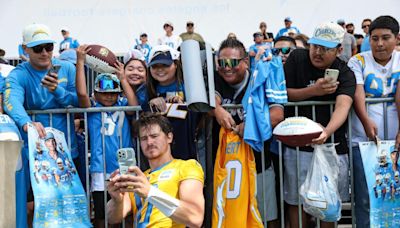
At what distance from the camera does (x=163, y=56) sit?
527 centimetres

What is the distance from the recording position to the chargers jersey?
5016 mm

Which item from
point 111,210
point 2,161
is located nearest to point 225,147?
point 111,210

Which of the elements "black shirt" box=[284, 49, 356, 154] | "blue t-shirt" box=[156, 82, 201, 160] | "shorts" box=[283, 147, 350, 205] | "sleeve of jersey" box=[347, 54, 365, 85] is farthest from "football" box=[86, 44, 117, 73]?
"sleeve of jersey" box=[347, 54, 365, 85]

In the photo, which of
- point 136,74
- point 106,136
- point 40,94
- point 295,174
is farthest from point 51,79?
point 295,174

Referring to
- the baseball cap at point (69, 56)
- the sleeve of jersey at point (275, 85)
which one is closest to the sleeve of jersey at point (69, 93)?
the sleeve of jersey at point (275, 85)

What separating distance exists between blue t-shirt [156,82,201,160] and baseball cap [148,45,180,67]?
0.38 metres

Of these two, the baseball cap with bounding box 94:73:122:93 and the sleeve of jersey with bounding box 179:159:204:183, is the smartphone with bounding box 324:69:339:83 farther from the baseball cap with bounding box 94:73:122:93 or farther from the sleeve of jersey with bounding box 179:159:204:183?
the baseball cap with bounding box 94:73:122:93

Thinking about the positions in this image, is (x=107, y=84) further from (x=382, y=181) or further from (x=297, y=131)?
(x=382, y=181)

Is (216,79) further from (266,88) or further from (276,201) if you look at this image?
(276,201)

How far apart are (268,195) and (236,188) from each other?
0.36 meters

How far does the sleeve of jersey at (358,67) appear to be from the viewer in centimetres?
530

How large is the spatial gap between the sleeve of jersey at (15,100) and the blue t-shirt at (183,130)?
1170 mm

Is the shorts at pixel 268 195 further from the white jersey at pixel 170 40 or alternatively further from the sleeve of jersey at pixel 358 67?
the white jersey at pixel 170 40

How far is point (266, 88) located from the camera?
16.7ft
